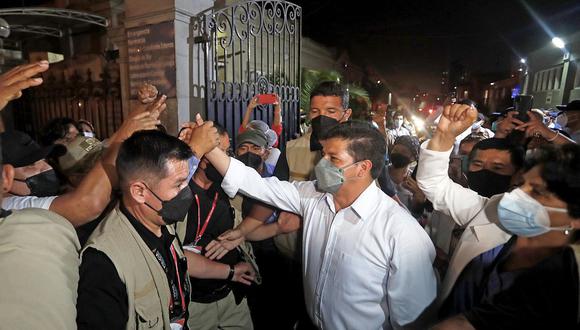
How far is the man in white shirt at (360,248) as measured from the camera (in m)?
1.66

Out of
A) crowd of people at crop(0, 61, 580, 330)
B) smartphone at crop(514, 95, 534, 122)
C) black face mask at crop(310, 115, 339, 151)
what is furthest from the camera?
smartphone at crop(514, 95, 534, 122)

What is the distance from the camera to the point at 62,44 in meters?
9.88

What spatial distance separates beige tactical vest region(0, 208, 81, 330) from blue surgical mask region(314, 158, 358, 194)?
1.26m

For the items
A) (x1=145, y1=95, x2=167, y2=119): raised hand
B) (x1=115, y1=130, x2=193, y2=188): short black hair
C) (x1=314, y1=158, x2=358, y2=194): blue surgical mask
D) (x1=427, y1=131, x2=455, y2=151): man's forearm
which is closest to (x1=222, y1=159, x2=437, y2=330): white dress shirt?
(x1=314, y1=158, x2=358, y2=194): blue surgical mask

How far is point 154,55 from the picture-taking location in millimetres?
4871

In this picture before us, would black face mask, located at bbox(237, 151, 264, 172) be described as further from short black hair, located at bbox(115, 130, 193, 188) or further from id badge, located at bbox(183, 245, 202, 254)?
short black hair, located at bbox(115, 130, 193, 188)

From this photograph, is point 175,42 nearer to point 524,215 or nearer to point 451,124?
point 451,124

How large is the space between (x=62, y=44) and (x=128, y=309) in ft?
37.0

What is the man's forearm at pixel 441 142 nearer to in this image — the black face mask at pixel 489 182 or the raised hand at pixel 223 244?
the black face mask at pixel 489 182

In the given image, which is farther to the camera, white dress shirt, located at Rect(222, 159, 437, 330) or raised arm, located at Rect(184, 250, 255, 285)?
raised arm, located at Rect(184, 250, 255, 285)

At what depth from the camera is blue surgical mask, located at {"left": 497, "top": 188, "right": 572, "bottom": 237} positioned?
134cm

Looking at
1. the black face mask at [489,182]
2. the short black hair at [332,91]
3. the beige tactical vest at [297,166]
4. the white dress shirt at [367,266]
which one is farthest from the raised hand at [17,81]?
the black face mask at [489,182]

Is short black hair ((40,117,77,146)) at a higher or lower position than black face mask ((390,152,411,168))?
higher

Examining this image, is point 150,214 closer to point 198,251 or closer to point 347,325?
point 198,251
